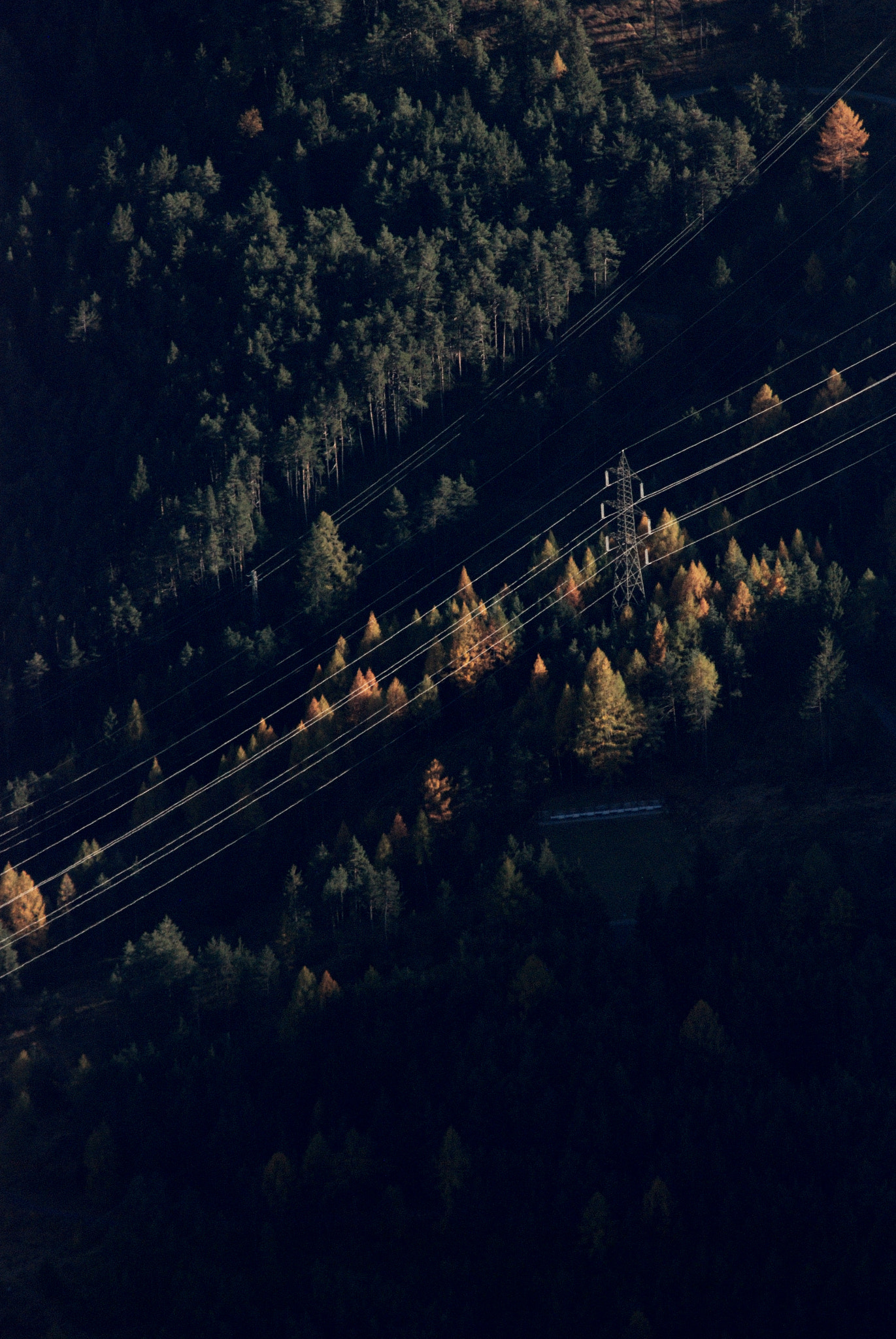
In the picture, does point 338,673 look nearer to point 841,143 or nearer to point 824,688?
point 824,688

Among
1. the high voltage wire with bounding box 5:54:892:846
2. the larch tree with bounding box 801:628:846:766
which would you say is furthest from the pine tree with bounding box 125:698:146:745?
the larch tree with bounding box 801:628:846:766

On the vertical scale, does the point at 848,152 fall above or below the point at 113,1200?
above

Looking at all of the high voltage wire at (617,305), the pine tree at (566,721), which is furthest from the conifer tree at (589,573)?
the high voltage wire at (617,305)

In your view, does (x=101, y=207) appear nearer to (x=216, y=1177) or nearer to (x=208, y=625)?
(x=208, y=625)

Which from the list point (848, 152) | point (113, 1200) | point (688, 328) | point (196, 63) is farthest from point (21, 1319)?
point (196, 63)

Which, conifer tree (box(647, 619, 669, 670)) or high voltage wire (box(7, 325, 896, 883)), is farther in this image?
high voltage wire (box(7, 325, 896, 883))

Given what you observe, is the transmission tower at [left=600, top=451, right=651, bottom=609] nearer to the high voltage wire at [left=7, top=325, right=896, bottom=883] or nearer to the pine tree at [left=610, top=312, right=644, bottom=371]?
the high voltage wire at [left=7, top=325, right=896, bottom=883]

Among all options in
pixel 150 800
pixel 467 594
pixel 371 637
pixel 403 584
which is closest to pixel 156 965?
pixel 150 800
